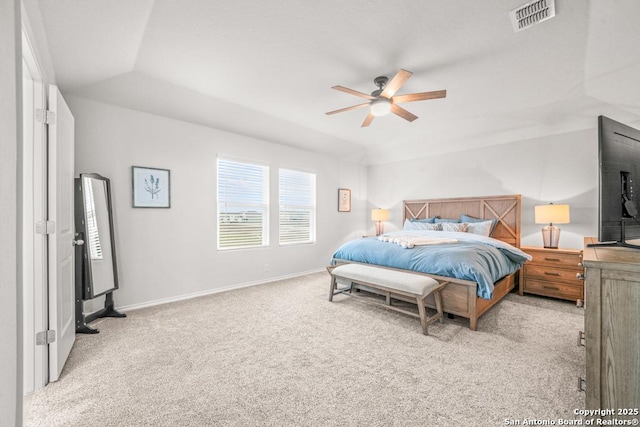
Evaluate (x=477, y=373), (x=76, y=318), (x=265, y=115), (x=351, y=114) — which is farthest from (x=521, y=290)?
(x=76, y=318)

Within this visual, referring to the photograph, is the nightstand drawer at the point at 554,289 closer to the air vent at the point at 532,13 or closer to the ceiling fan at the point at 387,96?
the ceiling fan at the point at 387,96

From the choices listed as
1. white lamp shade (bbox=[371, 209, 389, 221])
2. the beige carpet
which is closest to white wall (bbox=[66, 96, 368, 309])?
the beige carpet

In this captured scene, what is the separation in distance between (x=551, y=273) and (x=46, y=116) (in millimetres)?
5605

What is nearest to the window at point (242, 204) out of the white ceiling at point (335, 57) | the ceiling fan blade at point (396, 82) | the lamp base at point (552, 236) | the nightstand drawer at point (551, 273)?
the white ceiling at point (335, 57)

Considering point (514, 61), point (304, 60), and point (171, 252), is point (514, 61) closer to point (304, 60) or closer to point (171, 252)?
point (304, 60)

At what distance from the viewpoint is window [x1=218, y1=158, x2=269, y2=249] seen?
167 inches

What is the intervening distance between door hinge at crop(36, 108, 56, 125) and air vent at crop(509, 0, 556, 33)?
3362mm

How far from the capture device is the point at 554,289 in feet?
11.9

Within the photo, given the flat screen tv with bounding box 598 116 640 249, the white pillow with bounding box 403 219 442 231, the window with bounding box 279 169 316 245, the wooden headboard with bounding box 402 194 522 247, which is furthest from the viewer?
the window with bounding box 279 169 316 245

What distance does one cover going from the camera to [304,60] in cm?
255

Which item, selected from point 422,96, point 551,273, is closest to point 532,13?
point 422,96

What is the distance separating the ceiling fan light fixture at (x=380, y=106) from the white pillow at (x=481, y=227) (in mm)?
2673

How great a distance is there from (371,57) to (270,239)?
3.25 meters

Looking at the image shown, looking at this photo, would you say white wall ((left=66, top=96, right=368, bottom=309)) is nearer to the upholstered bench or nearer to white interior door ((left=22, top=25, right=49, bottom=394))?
white interior door ((left=22, top=25, right=49, bottom=394))
